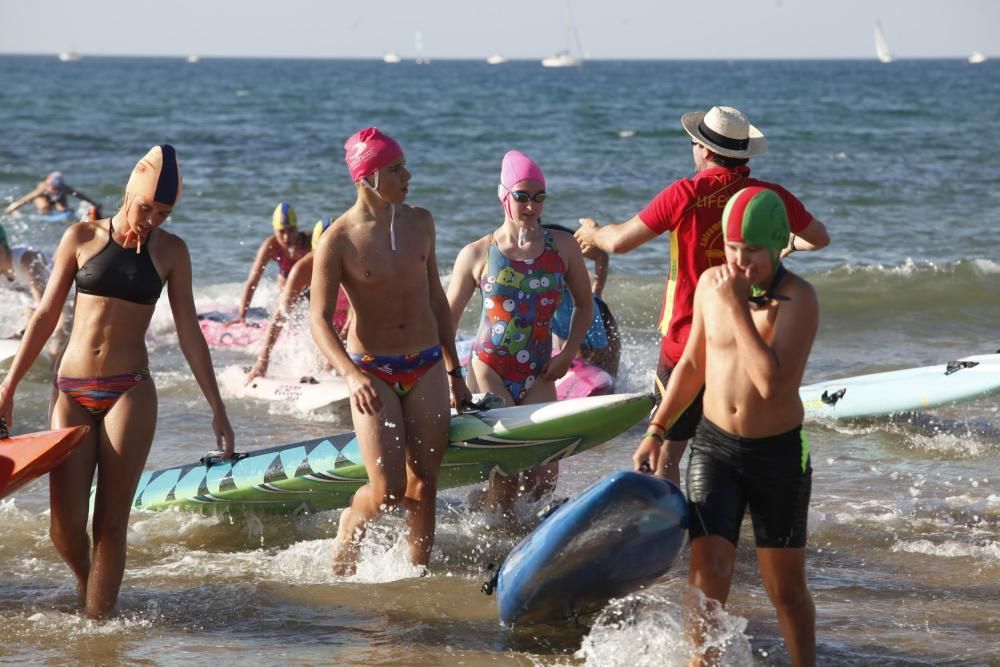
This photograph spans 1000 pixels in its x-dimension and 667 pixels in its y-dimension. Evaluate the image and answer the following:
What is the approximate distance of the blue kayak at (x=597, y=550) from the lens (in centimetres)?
422

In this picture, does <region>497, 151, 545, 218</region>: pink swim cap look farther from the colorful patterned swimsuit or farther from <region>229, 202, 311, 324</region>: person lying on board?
<region>229, 202, 311, 324</region>: person lying on board

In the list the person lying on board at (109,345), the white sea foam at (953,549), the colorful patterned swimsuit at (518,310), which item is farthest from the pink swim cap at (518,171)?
the white sea foam at (953,549)

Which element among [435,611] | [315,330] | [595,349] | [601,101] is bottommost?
[435,611]

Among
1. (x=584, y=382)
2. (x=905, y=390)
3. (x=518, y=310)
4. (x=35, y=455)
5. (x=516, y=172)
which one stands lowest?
(x=905, y=390)

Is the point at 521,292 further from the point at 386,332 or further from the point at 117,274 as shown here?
the point at 117,274

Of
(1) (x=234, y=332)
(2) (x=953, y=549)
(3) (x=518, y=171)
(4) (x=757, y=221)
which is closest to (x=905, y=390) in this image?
(2) (x=953, y=549)

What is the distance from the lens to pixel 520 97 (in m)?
66.6

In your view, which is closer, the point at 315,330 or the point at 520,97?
the point at 315,330

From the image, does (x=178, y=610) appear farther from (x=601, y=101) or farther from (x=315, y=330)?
(x=601, y=101)

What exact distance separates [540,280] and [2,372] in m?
6.07

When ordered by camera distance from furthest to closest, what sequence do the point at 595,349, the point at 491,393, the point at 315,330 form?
the point at 595,349, the point at 491,393, the point at 315,330

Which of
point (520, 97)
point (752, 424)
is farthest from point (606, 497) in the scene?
point (520, 97)

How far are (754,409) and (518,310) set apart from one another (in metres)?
2.14

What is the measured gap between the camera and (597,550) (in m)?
4.36
